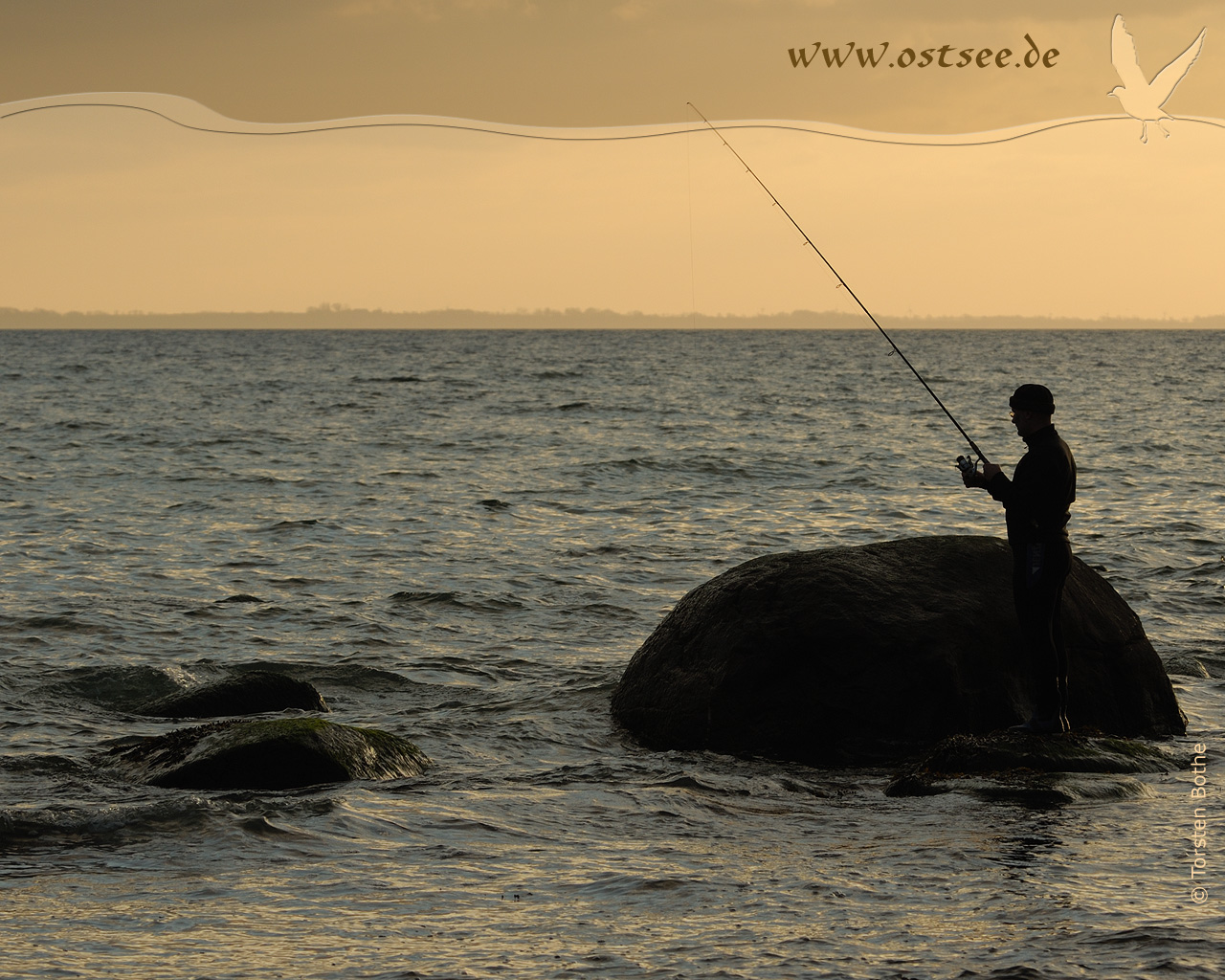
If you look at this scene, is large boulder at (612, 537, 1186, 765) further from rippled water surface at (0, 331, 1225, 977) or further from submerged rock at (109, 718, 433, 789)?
submerged rock at (109, 718, 433, 789)

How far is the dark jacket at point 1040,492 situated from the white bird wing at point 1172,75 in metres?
5.79

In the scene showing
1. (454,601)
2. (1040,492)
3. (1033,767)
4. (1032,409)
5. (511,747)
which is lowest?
(511,747)

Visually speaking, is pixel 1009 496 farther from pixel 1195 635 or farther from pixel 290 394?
pixel 290 394

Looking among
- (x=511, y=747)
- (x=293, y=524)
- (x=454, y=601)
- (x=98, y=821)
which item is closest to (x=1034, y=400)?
(x=511, y=747)

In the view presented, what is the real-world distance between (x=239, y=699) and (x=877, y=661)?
4.35 meters

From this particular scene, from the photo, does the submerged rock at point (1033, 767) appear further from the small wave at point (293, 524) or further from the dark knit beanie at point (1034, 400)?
the small wave at point (293, 524)

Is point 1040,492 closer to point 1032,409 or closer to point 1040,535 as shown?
point 1040,535

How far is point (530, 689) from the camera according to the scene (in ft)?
31.9

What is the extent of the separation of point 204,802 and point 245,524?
11.7m

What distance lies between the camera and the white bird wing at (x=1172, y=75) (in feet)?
37.2

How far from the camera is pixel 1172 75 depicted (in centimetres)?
1136

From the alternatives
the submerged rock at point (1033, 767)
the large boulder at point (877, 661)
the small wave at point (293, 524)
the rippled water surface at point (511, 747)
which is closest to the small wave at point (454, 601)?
the rippled water surface at point (511, 747)

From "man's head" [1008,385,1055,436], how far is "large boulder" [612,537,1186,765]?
1.28m

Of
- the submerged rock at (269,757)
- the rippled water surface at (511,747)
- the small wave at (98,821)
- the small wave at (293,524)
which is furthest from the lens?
the small wave at (293,524)
